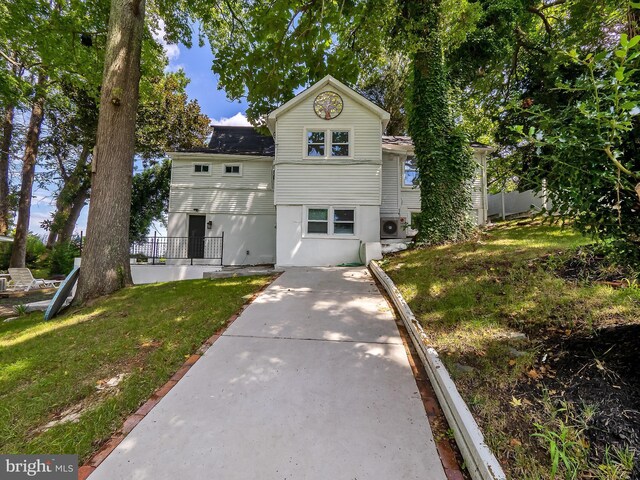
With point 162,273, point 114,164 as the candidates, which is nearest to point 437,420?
point 114,164

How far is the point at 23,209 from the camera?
53.4 ft

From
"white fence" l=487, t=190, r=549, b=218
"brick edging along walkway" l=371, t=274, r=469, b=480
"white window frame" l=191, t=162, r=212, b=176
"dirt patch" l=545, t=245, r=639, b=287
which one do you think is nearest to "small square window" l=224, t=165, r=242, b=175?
"white window frame" l=191, t=162, r=212, b=176

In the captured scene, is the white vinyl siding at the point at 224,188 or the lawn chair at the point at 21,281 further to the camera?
the white vinyl siding at the point at 224,188

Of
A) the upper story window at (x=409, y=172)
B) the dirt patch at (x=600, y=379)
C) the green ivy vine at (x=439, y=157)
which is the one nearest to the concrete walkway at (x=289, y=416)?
the dirt patch at (x=600, y=379)

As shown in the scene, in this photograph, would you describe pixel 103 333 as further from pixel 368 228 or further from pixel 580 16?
pixel 580 16

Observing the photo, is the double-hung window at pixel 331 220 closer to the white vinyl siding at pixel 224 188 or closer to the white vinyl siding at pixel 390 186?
the white vinyl siding at pixel 390 186

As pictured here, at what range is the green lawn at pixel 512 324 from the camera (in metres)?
2.21

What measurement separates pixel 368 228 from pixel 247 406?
8887mm

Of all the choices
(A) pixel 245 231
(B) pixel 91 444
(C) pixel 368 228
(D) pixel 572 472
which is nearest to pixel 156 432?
(B) pixel 91 444

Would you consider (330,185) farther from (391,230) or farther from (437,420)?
(437,420)

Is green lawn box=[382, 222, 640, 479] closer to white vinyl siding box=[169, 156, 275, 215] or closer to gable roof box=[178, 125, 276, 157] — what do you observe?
white vinyl siding box=[169, 156, 275, 215]

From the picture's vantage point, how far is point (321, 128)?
11.4m

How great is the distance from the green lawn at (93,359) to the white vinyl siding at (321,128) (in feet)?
21.6

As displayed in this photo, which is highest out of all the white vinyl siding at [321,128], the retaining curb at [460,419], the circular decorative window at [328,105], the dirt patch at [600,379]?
the circular decorative window at [328,105]
